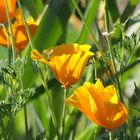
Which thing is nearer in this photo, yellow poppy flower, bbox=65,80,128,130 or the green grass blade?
yellow poppy flower, bbox=65,80,128,130

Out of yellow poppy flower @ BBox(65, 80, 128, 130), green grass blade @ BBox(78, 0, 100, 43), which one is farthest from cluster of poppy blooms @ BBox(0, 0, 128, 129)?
green grass blade @ BBox(78, 0, 100, 43)

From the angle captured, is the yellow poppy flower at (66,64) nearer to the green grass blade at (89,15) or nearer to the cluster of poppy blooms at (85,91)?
the cluster of poppy blooms at (85,91)

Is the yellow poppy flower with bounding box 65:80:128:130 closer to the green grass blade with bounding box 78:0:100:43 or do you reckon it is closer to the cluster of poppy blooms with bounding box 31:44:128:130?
the cluster of poppy blooms with bounding box 31:44:128:130

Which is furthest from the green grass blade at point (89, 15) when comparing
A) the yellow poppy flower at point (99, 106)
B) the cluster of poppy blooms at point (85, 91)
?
the yellow poppy flower at point (99, 106)

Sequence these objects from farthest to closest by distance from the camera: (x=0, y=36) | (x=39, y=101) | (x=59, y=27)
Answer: (x=39, y=101)
(x=59, y=27)
(x=0, y=36)

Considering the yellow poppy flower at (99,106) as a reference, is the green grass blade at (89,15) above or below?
below

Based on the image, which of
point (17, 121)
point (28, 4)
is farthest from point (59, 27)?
point (17, 121)

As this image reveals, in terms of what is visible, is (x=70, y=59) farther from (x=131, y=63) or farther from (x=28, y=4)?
(x=28, y=4)

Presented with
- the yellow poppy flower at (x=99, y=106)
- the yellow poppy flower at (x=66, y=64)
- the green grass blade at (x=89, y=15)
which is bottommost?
the green grass blade at (x=89, y=15)
